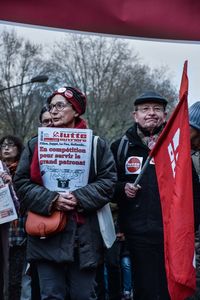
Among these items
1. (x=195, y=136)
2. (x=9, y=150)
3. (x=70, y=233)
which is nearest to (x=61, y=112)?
(x=70, y=233)

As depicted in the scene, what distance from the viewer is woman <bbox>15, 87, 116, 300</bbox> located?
12.1ft

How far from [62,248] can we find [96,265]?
0.92 feet

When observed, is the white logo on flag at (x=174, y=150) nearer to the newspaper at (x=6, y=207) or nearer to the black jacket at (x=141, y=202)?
the black jacket at (x=141, y=202)

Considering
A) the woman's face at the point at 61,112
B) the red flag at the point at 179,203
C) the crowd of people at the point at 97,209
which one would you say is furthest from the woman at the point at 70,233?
the red flag at the point at 179,203

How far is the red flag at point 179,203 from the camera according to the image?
2.94 metres

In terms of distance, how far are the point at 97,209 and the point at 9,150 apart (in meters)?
1.84

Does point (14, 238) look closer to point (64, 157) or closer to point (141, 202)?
point (141, 202)

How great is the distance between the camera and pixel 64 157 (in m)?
3.83

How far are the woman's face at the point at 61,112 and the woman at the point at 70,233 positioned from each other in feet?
0.87

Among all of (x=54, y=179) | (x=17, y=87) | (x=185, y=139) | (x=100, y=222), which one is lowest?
(x=100, y=222)

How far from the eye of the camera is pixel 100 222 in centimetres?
383

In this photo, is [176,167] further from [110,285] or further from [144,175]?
[110,285]

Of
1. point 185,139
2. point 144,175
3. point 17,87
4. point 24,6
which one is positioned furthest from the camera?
point 17,87

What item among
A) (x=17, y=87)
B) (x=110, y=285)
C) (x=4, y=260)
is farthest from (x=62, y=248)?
(x=17, y=87)
